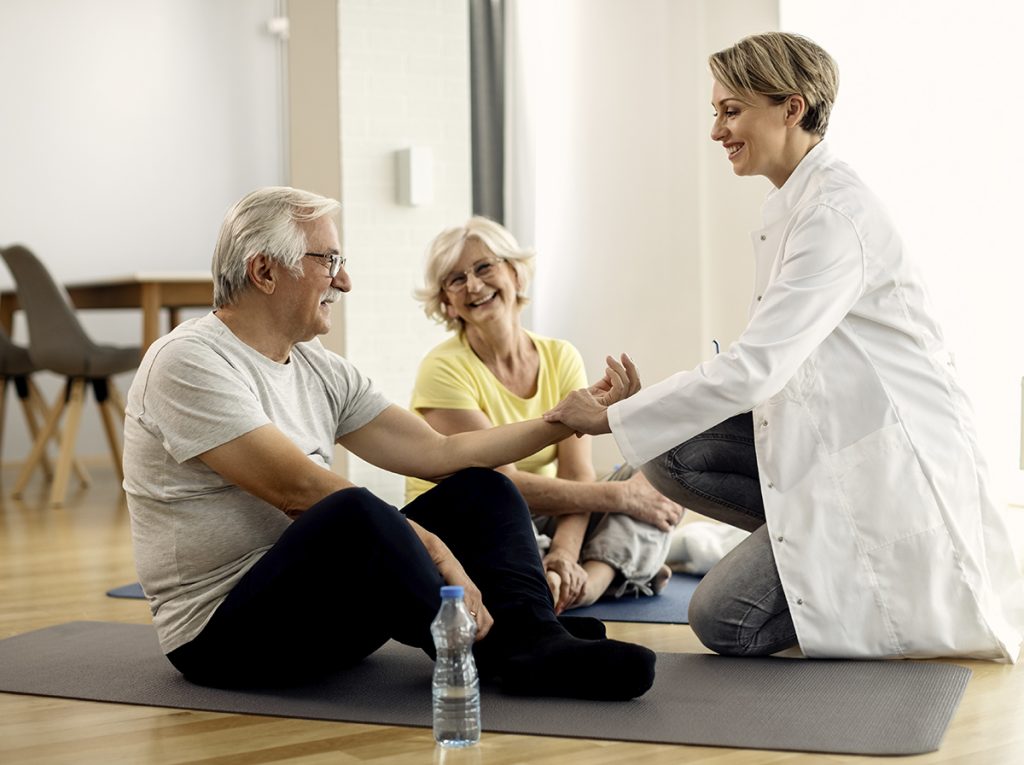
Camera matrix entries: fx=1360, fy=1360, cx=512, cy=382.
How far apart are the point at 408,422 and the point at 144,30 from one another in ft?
18.1

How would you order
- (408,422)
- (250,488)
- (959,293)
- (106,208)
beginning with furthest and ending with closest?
(106,208) < (959,293) < (408,422) < (250,488)

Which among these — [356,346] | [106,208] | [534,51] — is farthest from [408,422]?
[106,208]

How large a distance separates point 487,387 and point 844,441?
0.96 metres

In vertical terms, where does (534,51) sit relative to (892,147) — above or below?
above

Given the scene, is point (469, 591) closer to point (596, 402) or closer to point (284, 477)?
point (284, 477)

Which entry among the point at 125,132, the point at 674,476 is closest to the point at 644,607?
the point at 674,476

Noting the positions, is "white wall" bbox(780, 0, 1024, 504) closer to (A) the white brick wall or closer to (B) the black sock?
(A) the white brick wall

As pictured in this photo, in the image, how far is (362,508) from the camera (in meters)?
1.96

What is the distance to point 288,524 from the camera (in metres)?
2.21

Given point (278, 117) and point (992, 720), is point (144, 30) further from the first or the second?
point (992, 720)

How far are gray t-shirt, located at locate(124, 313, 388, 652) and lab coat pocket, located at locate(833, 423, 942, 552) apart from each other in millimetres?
916

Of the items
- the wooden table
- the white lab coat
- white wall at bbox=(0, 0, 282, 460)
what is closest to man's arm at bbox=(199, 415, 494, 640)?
the white lab coat

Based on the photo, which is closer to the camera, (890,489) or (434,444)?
(890,489)

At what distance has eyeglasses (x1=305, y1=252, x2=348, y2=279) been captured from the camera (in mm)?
2207
